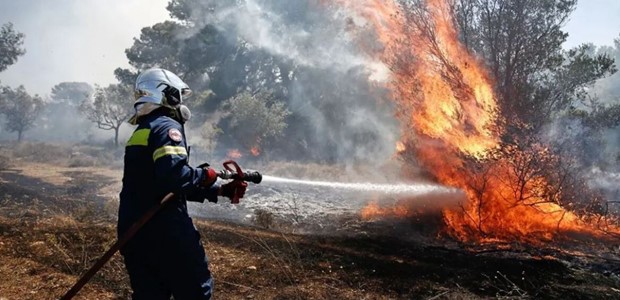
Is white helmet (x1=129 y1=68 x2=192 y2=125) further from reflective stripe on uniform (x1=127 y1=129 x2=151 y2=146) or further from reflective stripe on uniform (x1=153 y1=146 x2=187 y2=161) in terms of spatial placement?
reflective stripe on uniform (x1=153 y1=146 x2=187 y2=161)

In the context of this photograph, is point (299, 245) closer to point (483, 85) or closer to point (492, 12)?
point (483, 85)

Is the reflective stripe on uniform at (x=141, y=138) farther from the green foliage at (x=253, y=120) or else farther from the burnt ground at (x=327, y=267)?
the green foliage at (x=253, y=120)

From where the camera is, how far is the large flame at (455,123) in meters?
9.61

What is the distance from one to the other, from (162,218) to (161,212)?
50 mm

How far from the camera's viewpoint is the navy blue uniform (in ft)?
10.6

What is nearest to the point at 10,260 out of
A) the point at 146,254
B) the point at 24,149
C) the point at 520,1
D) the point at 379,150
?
the point at 146,254

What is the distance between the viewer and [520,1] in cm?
1239

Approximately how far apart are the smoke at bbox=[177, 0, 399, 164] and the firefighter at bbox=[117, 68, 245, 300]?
2475 cm

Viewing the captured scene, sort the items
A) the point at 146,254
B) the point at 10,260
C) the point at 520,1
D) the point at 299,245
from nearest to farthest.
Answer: the point at 146,254 → the point at 10,260 → the point at 299,245 → the point at 520,1

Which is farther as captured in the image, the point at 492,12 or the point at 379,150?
the point at 379,150

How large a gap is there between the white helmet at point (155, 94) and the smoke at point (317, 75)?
80.3 ft

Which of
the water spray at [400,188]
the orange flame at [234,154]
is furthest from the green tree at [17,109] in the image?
the water spray at [400,188]

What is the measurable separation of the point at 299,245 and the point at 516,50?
32.2 ft

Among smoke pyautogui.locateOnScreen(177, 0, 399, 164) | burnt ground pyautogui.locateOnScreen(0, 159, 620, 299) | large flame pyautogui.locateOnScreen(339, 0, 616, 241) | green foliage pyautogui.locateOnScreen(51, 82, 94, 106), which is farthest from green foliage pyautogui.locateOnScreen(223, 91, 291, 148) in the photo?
green foliage pyautogui.locateOnScreen(51, 82, 94, 106)
